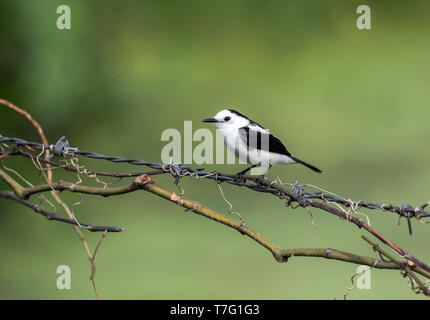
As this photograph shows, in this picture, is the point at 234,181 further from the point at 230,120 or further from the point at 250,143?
the point at 230,120

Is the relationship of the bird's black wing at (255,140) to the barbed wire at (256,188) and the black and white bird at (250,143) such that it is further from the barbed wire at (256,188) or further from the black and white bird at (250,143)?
the barbed wire at (256,188)

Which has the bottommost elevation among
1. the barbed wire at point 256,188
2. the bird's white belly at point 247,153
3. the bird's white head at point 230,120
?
the barbed wire at point 256,188

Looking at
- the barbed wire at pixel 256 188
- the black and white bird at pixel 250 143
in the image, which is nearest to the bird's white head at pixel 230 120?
the black and white bird at pixel 250 143

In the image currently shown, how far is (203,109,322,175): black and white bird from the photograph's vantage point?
2822 mm

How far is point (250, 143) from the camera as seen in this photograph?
282 centimetres

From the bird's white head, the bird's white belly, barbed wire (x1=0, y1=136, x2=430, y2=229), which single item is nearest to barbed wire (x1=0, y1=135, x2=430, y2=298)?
barbed wire (x1=0, y1=136, x2=430, y2=229)

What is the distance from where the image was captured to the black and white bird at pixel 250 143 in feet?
9.26

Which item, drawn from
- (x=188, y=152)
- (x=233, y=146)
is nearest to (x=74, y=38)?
(x=188, y=152)

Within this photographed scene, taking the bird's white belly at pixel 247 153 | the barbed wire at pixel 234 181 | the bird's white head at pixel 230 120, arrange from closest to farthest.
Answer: the barbed wire at pixel 234 181 < the bird's white belly at pixel 247 153 < the bird's white head at pixel 230 120

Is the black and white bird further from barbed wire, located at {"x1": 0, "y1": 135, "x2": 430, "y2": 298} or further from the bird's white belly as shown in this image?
barbed wire, located at {"x1": 0, "y1": 135, "x2": 430, "y2": 298}

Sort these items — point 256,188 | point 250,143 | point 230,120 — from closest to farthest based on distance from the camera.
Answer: point 256,188
point 250,143
point 230,120

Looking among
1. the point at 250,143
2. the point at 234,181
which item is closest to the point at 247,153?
the point at 250,143

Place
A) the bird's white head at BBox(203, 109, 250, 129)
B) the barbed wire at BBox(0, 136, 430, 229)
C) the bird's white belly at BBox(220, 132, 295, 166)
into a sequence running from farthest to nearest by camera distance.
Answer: the bird's white head at BBox(203, 109, 250, 129)
the bird's white belly at BBox(220, 132, 295, 166)
the barbed wire at BBox(0, 136, 430, 229)

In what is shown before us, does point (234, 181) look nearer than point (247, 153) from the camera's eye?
Yes
